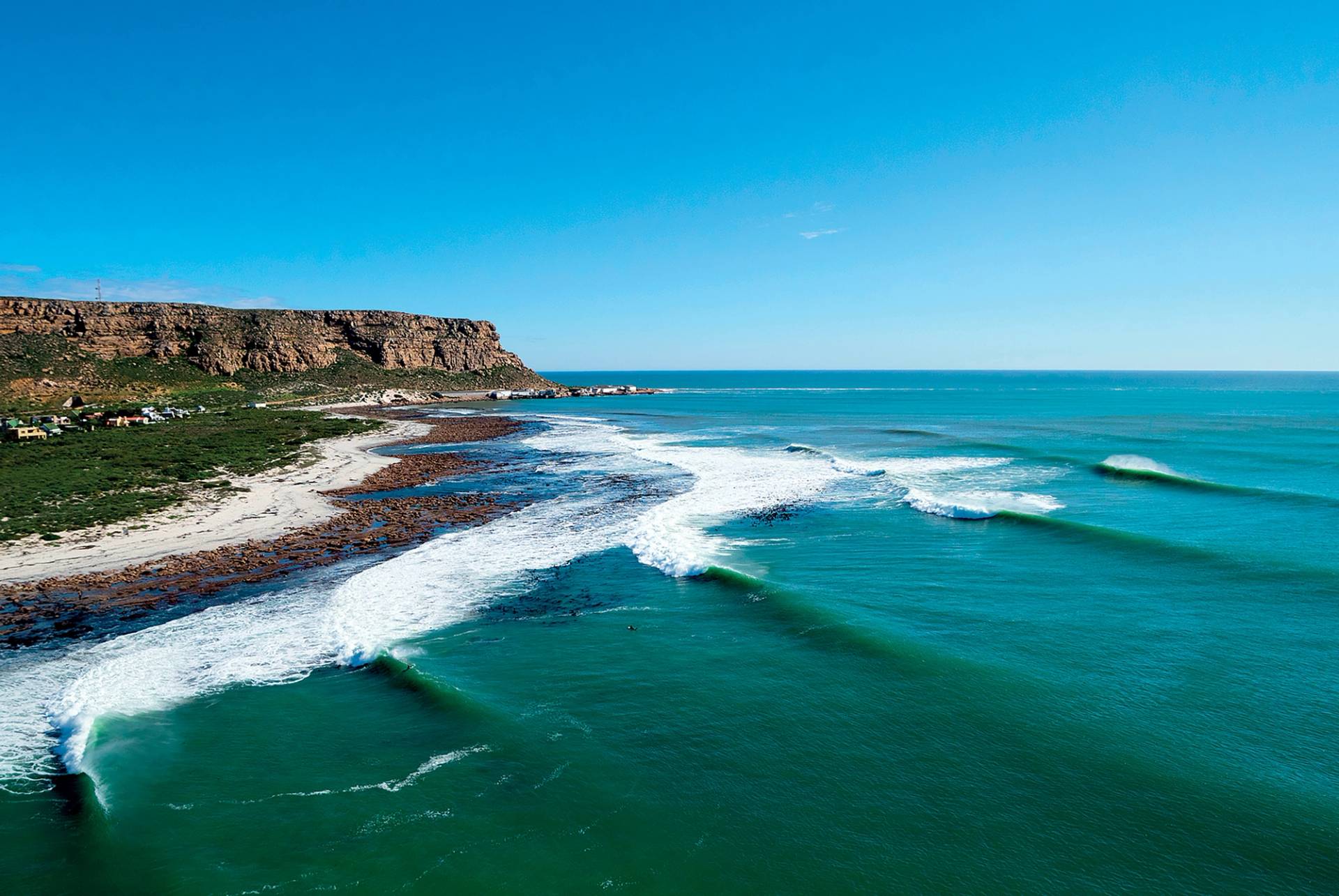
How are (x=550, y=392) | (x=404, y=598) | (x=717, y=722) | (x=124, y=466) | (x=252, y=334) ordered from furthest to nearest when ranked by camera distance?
(x=550, y=392) → (x=252, y=334) → (x=124, y=466) → (x=404, y=598) → (x=717, y=722)

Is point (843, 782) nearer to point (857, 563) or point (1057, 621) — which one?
point (1057, 621)

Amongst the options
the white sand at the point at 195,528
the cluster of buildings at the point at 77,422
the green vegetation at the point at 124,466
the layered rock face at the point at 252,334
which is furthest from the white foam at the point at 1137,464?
the layered rock face at the point at 252,334

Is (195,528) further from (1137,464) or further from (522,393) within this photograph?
(522,393)

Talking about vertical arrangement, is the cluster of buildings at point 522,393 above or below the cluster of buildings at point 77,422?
above

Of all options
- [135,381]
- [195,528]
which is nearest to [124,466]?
[195,528]

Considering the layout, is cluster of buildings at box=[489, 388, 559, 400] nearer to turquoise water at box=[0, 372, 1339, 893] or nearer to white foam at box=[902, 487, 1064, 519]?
white foam at box=[902, 487, 1064, 519]

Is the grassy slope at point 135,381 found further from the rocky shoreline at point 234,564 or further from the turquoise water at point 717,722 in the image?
the turquoise water at point 717,722

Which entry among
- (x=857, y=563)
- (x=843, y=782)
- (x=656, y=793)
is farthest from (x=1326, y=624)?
(x=656, y=793)
